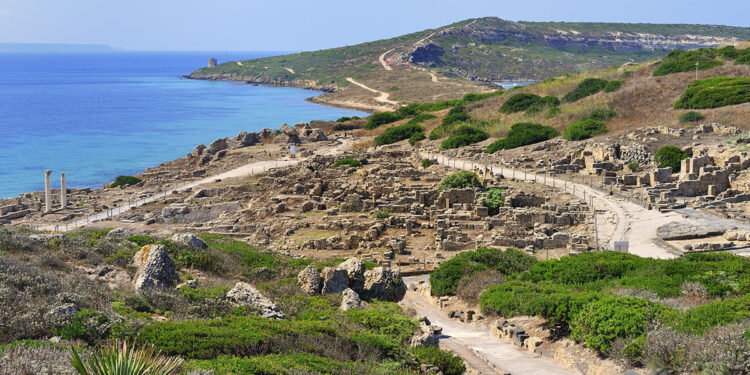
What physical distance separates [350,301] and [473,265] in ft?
21.7

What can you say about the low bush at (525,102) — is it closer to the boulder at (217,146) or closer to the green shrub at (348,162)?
A: the green shrub at (348,162)

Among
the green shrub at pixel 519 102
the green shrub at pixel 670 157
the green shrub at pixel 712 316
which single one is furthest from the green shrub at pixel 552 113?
the green shrub at pixel 712 316

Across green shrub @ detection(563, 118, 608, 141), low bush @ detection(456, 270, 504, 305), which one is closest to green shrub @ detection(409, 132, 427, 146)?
green shrub @ detection(563, 118, 608, 141)

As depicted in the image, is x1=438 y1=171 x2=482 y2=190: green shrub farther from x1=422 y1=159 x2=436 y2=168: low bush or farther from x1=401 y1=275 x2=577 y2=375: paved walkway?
x1=401 y1=275 x2=577 y2=375: paved walkway

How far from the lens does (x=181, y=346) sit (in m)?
10.6

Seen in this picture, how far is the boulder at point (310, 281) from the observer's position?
55.8 feet

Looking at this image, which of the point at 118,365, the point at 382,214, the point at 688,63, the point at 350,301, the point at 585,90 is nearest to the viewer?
the point at 118,365

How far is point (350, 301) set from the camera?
52.3 ft

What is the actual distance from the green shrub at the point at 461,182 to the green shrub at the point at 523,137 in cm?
1148

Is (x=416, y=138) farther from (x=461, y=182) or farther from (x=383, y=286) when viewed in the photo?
(x=383, y=286)

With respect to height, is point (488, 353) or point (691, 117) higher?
point (691, 117)

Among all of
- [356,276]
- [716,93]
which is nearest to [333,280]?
[356,276]

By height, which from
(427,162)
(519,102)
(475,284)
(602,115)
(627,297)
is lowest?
(475,284)

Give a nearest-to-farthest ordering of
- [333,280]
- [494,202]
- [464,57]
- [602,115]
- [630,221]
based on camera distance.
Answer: [333,280] → [630,221] → [494,202] → [602,115] → [464,57]
